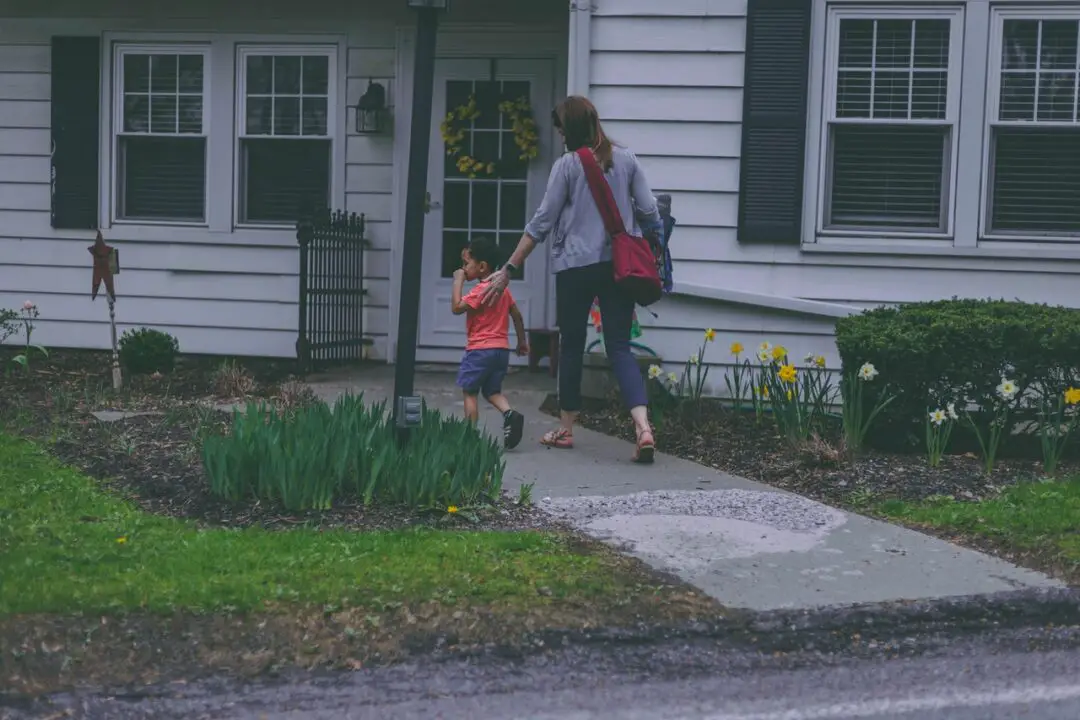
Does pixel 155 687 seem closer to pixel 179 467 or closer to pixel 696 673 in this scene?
pixel 696 673

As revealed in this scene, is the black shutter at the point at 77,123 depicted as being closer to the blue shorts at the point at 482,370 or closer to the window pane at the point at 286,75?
the window pane at the point at 286,75

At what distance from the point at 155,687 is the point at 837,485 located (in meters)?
3.98

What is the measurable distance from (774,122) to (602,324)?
7.98 ft

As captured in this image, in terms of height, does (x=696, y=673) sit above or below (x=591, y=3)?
below

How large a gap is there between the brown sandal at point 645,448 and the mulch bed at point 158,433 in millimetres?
1200

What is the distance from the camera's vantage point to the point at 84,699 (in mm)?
3980

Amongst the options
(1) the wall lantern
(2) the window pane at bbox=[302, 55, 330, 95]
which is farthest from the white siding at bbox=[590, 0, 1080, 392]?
(2) the window pane at bbox=[302, 55, 330, 95]

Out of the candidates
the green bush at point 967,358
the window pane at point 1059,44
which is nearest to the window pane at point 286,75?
the green bush at point 967,358

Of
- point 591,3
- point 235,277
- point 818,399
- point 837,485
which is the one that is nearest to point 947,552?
point 837,485

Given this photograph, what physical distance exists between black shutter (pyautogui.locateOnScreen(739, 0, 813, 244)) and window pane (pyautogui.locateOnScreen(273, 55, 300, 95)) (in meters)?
3.90

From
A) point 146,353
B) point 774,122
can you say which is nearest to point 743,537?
point 774,122

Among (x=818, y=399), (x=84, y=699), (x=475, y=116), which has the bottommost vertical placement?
(x=84, y=699)

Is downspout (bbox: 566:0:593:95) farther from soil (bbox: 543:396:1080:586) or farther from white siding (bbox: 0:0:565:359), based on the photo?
soil (bbox: 543:396:1080:586)

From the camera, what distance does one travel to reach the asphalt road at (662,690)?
3955mm
